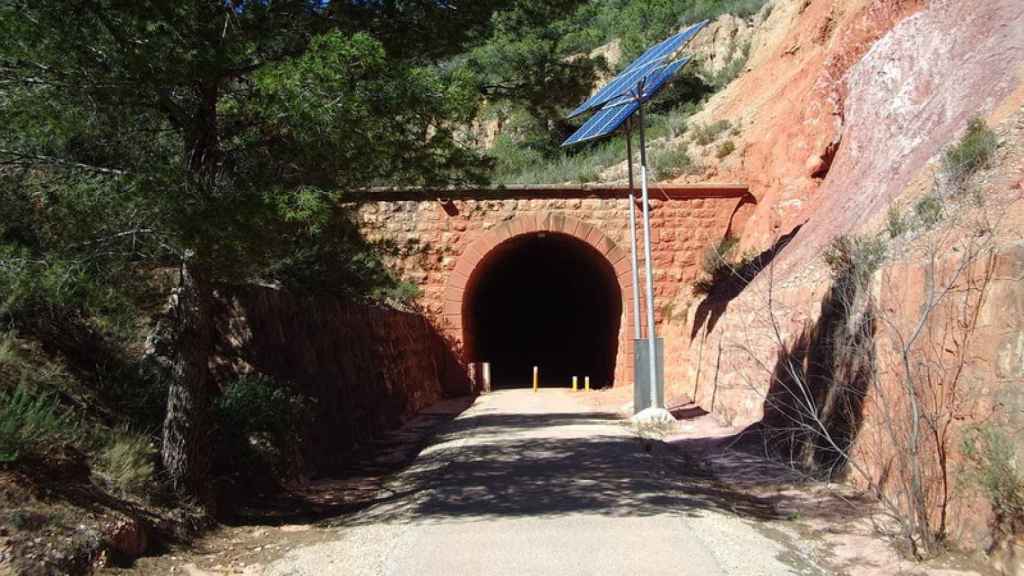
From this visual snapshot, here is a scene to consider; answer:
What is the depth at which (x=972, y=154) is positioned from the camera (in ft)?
29.0

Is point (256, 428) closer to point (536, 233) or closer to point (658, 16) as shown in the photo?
point (536, 233)

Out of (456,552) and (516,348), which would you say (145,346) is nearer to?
(456,552)

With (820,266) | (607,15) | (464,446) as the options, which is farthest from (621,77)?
(607,15)

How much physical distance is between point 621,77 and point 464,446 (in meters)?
8.52

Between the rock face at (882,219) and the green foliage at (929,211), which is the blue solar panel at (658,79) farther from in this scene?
the green foliage at (929,211)

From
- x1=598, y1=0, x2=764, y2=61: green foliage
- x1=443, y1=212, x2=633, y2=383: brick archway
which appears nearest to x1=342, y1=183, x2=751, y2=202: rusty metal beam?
x1=443, y1=212, x2=633, y2=383: brick archway

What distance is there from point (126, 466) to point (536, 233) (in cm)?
1649

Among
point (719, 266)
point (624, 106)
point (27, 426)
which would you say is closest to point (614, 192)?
point (719, 266)

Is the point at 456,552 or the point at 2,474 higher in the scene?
the point at 2,474

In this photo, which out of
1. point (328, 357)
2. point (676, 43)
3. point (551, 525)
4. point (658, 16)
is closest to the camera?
point (551, 525)

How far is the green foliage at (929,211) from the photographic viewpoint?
8.45m

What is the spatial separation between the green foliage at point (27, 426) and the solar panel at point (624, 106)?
10.9m

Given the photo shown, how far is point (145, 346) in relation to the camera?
28.3 feet

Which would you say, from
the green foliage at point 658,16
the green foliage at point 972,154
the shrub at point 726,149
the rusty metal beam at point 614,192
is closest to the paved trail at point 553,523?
the green foliage at point 972,154
